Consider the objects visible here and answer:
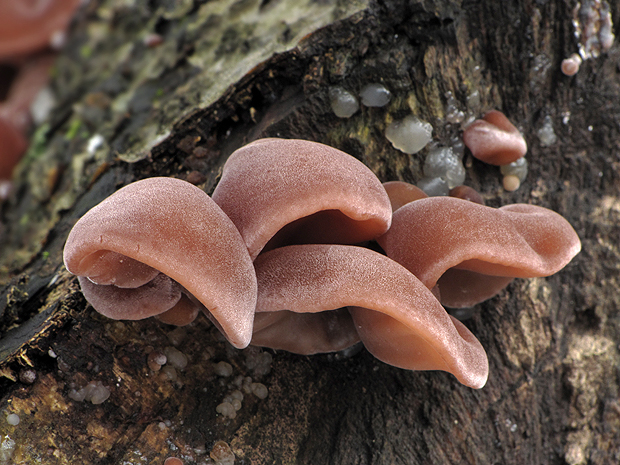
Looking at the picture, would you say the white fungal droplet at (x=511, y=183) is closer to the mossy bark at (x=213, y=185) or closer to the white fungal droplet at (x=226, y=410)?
the mossy bark at (x=213, y=185)

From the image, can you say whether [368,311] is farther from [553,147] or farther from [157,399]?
[553,147]

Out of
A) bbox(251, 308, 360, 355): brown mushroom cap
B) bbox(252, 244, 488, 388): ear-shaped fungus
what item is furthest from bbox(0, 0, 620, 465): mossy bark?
bbox(252, 244, 488, 388): ear-shaped fungus

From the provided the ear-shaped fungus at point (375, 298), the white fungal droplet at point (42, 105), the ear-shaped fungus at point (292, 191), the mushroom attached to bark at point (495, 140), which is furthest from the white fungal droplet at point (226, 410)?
the mushroom attached to bark at point (495, 140)

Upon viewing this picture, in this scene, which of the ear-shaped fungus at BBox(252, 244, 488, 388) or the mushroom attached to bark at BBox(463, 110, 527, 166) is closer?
the ear-shaped fungus at BBox(252, 244, 488, 388)

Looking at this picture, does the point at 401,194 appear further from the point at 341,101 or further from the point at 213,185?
the point at 213,185

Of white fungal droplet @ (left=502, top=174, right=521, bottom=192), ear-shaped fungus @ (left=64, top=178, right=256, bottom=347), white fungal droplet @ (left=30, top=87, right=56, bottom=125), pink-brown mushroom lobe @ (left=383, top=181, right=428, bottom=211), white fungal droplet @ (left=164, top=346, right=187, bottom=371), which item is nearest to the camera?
ear-shaped fungus @ (left=64, top=178, right=256, bottom=347)

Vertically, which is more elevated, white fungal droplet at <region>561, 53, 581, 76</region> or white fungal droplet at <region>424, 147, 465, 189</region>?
white fungal droplet at <region>561, 53, 581, 76</region>

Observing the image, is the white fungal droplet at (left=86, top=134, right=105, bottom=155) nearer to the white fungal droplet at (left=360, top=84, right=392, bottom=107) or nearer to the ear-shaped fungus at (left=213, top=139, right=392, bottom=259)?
the ear-shaped fungus at (left=213, top=139, right=392, bottom=259)
